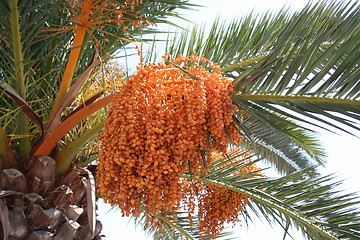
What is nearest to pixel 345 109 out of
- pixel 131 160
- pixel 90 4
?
pixel 131 160

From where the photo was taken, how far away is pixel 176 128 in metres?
2.09

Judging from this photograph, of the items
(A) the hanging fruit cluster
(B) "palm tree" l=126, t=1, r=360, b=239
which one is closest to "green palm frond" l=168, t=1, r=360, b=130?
(B) "palm tree" l=126, t=1, r=360, b=239

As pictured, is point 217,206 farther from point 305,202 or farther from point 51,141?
point 51,141

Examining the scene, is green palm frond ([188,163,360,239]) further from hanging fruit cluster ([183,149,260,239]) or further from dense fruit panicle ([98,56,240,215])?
dense fruit panicle ([98,56,240,215])

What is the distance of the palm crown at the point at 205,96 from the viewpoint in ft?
7.13

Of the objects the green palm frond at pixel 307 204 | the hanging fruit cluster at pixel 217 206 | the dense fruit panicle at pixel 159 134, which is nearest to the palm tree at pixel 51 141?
the dense fruit panicle at pixel 159 134

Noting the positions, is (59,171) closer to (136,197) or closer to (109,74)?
(109,74)

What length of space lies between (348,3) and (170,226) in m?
3.05

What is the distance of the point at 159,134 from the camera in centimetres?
205

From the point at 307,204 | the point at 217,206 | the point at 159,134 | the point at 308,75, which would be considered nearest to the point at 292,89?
the point at 308,75

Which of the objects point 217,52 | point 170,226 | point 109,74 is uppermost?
point 217,52

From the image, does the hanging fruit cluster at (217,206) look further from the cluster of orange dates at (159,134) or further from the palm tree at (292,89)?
the cluster of orange dates at (159,134)

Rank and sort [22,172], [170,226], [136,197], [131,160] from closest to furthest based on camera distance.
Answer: [131,160] < [136,197] < [22,172] < [170,226]

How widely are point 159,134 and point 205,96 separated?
31 cm
